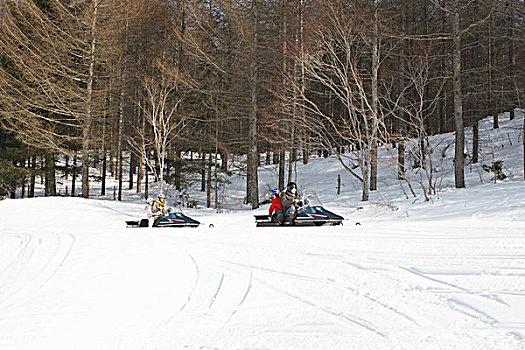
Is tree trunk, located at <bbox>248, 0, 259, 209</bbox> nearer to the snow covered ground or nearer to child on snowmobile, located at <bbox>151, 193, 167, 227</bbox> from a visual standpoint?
child on snowmobile, located at <bbox>151, 193, 167, 227</bbox>

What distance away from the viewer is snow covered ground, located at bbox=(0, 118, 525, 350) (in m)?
3.30

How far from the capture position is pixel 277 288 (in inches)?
185

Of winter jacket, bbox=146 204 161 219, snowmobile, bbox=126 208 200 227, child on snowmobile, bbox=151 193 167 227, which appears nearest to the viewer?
snowmobile, bbox=126 208 200 227

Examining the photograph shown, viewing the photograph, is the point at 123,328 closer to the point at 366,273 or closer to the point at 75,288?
the point at 75,288

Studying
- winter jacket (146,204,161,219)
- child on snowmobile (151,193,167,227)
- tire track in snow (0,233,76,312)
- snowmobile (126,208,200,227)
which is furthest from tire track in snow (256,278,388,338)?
child on snowmobile (151,193,167,227)

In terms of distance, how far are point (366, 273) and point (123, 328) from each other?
9.79 ft

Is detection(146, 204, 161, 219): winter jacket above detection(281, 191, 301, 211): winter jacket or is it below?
below

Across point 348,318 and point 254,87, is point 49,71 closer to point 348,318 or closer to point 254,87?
point 254,87

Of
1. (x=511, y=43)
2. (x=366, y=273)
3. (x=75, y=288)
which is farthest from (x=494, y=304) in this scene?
(x=511, y=43)

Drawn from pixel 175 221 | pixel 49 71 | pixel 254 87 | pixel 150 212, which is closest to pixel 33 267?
pixel 175 221

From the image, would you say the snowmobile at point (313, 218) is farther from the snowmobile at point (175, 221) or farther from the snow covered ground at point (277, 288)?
the snowmobile at point (175, 221)

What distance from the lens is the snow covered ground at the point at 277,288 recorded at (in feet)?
10.8

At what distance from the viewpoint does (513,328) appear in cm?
315

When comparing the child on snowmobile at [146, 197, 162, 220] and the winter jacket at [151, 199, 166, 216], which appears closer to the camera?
the child on snowmobile at [146, 197, 162, 220]
